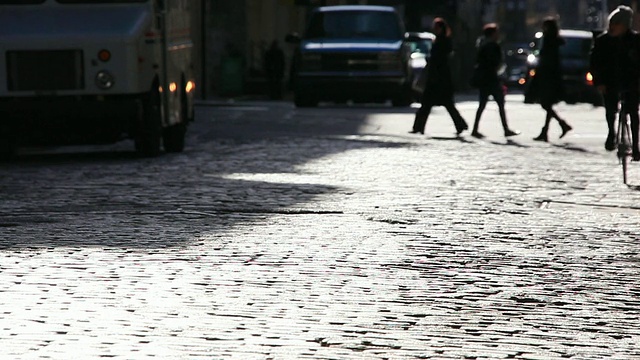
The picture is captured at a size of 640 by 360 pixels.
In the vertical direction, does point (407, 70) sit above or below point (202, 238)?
below

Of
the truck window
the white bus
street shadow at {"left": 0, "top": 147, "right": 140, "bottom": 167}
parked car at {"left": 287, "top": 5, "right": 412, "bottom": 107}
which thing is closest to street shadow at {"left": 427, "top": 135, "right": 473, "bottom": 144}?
street shadow at {"left": 0, "top": 147, "right": 140, "bottom": 167}

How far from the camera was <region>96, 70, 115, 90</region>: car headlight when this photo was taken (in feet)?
58.0

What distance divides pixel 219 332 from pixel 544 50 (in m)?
18.3

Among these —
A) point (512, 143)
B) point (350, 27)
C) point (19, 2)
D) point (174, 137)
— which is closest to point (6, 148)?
point (19, 2)

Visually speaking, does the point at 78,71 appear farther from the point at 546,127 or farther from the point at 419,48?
the point at 419,48

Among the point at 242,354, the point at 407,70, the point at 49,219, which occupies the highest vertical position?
the point at 242,354

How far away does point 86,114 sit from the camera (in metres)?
17.6

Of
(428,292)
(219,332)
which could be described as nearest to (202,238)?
(428,292)

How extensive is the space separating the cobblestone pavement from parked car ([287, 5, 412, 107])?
1644 centimetres

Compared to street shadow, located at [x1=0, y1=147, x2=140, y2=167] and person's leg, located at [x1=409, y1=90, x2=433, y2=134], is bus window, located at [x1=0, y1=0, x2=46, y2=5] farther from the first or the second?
person's leg, located at [x1=409, y1=90, x2=433, y2=134]

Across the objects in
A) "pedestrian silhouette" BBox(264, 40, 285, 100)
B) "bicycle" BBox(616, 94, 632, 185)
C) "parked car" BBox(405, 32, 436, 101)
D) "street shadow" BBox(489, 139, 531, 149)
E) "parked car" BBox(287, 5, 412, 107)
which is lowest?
"pedestrian silhouette" BBox(264, 40, 285, 100)

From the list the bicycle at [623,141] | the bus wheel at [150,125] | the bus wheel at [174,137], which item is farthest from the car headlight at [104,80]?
the bicycle at [623,141]

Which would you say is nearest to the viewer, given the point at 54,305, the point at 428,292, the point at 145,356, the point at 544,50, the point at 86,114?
the point at 145,356

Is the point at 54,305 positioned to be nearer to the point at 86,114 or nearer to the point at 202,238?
the point at 202,238
